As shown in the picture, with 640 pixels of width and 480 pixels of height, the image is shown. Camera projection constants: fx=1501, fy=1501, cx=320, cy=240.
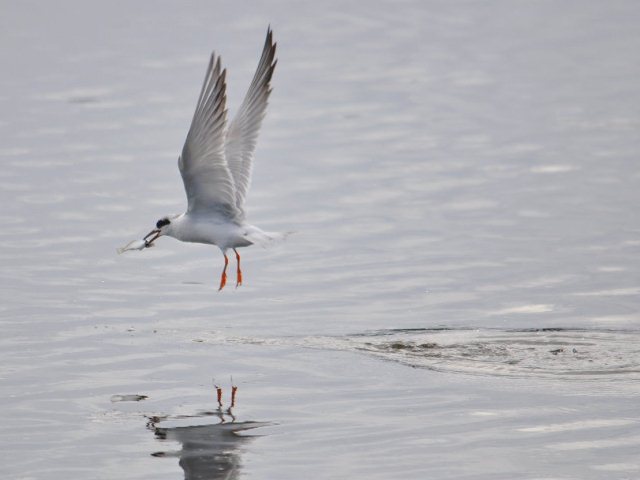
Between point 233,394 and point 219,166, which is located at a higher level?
point 219,166

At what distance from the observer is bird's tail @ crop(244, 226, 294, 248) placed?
1243cm

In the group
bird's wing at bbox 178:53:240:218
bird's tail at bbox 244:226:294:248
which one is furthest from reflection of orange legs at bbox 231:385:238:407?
bird's wing at bbox 178:53:240:218

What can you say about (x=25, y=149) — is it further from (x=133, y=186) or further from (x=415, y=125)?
(x=415, y=125)

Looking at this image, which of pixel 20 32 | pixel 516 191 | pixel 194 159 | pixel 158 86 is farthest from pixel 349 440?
pixel 20 32

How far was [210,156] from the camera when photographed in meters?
12.6

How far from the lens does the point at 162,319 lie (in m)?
13.2

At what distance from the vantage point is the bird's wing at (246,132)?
13.4 meters

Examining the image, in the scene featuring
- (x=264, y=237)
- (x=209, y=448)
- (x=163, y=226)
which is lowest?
(x=209, y=448)

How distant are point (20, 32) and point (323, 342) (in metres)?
16.1

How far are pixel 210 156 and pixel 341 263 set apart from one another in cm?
278

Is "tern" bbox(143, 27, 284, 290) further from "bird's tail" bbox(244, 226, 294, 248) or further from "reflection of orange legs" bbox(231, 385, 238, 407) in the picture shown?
"reflection of orange legs" bbox(231, 385, 238, 407)

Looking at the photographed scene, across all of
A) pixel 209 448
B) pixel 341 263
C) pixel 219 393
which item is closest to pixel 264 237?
pixel 219 393

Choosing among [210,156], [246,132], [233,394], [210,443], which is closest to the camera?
[210,443]

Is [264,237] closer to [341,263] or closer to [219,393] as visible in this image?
[219,393]
